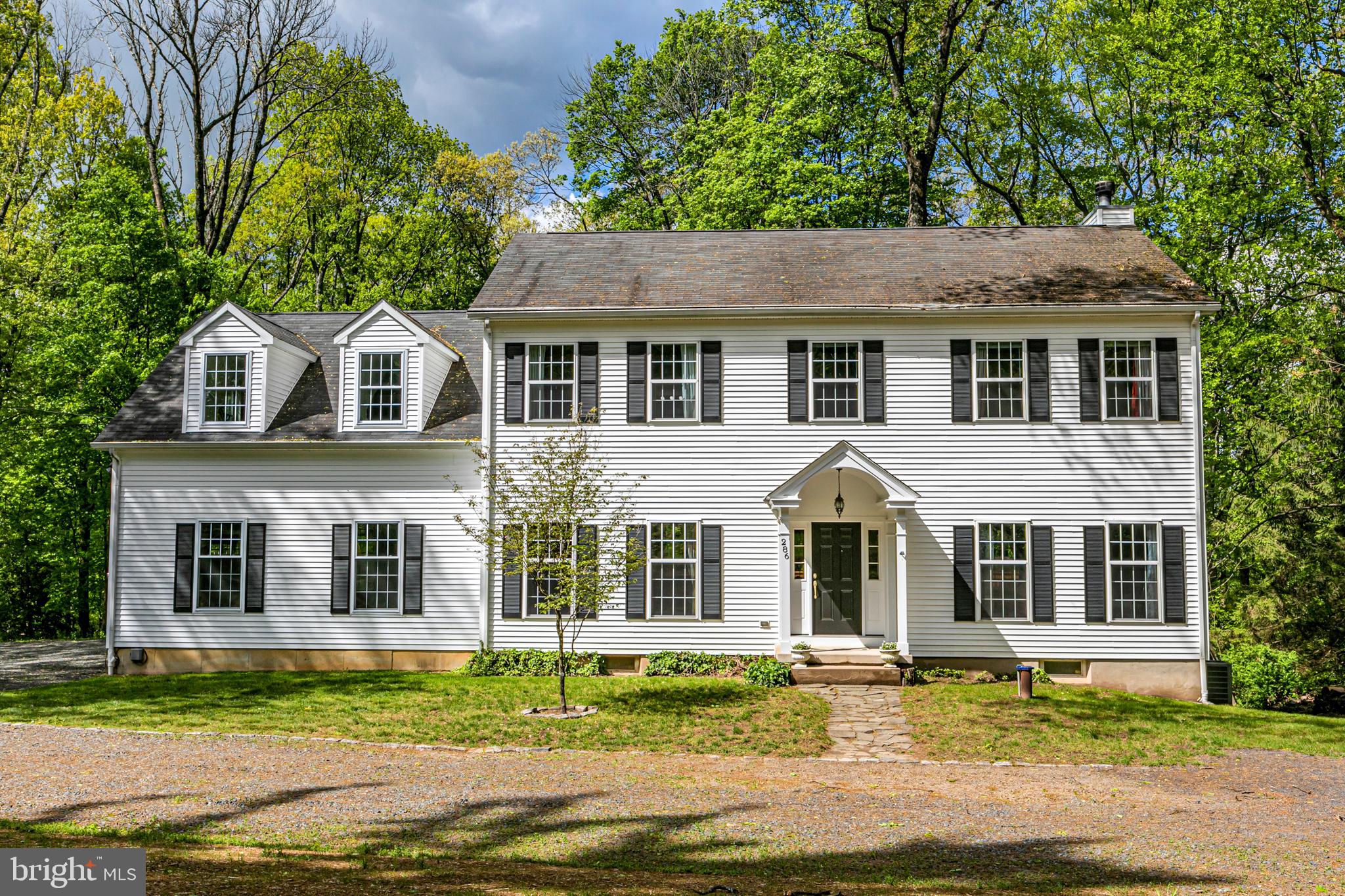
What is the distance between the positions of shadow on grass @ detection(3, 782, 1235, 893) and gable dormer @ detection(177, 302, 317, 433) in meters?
10.8

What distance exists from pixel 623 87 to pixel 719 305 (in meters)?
22.2

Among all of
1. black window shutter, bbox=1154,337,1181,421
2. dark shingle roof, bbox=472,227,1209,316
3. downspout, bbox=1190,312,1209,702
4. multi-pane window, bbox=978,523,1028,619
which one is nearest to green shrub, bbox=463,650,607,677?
dark shingle roof, bbox=472,227,1209,316

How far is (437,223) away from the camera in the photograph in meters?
34.6

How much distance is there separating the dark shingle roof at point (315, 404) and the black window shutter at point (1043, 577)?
10.7m

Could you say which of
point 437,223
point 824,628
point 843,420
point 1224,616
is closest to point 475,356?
point 843,420

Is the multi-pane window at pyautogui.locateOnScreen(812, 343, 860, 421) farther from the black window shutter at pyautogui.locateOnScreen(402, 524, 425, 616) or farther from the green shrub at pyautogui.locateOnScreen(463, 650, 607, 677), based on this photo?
the black window shutter at pyautogui.locateOnScreen(402, 524, 425, 616)

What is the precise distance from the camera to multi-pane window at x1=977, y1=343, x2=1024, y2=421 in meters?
17.6

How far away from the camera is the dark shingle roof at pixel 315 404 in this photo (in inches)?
717

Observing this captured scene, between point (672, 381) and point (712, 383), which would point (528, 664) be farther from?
point (712, 383)

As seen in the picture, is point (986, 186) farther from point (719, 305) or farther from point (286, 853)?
point (286, 853)

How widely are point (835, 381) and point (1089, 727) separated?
24.4 ft

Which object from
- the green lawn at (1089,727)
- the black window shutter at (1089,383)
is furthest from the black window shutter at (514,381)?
the black window shutter at (1089,383)

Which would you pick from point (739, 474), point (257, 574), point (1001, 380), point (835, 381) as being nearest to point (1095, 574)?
point (1001, 380)

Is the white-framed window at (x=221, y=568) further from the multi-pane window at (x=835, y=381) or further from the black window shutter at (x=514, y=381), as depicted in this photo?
the multi-pane window at (x=835, y=381)
